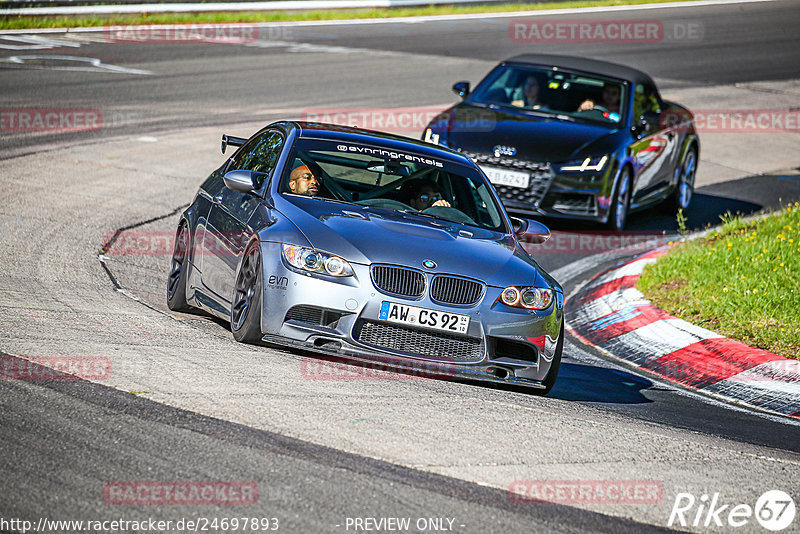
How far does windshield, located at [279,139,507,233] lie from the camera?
788 centimetres

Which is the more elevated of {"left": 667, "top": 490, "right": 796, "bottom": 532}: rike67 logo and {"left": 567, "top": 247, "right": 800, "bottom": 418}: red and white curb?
{"left": 667, "top": 490, "right": 796, "bottom": 532}: rike67 logo

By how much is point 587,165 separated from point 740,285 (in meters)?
2.96

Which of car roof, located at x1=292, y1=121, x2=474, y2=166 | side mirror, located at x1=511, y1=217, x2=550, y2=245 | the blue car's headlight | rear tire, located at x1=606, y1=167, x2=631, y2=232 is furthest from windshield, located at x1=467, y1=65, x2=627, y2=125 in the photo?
side mirror, located at x1=511, y1=217, x2=550, y2=245

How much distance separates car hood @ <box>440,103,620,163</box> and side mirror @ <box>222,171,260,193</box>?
500 centimetres

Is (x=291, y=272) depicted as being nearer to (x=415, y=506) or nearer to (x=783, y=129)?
(x=415, y=506)

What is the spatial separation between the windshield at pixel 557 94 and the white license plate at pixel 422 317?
744 cm

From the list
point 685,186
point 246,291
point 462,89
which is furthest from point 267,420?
point 685,186

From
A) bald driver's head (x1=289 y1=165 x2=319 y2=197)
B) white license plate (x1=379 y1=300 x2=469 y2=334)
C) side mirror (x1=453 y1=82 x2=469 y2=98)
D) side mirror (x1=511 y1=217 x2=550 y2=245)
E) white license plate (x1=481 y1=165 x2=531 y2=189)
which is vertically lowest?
white license plate (x1=481 y1=165 x2=531 y2=189)

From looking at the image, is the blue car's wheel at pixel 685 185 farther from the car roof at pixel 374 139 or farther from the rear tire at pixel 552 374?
the rear tire at pixel 552 374

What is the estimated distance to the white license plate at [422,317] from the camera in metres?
6.53

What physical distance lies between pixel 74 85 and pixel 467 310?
1300 centimetres

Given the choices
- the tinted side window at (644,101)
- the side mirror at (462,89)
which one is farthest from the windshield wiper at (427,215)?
the side mirror at (462,89)

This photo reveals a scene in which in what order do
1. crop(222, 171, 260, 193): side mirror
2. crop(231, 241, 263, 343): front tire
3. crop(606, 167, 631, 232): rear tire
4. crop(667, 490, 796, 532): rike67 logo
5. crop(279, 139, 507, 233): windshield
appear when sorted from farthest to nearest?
crop(606, 167, 631, 232): rear tire, crop(279, 139, 507, 233): windshield, crop(222, 171, 260, 193): side mirror, crop(231, 241, 263, 343): front tire, crop(667, 490, 796, 532): rike67 logo

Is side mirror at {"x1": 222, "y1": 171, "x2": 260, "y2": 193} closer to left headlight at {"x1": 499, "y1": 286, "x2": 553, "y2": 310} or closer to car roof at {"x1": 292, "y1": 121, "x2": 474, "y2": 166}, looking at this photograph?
car roof at {"x1": 292, "y1": 121, "x2": 474, "y2": 166}
